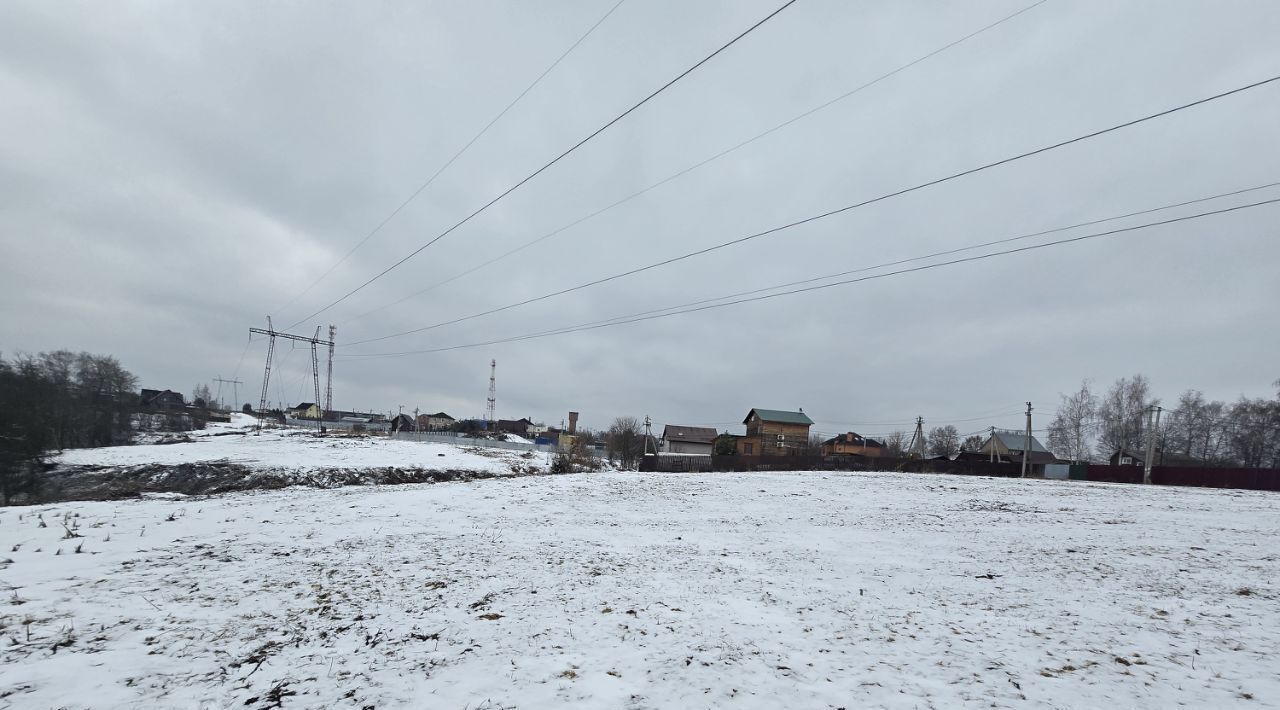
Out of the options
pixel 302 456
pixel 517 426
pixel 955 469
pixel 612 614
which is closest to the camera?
pixel 612 614

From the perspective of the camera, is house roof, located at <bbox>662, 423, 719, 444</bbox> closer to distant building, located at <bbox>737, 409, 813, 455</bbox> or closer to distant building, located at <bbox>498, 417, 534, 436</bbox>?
distant building, located at <bbox>737, 409, 813, 455</bbox>

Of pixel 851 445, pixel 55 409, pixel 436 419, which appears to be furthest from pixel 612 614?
pixel 436 419

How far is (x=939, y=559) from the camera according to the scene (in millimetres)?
11531

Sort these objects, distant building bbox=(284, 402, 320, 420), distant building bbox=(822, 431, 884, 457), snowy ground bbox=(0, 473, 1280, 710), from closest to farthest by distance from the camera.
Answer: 1. snowy ground bbox=(0, 473, 1280, 710)
2. distant building bbox=(822, 431, 884, 457)
3. distant building bbox=(284, 402, 320, 420)

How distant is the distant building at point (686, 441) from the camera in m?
91.6

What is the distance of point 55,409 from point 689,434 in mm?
78927

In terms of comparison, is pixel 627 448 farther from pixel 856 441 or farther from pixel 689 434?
pixel 856 441

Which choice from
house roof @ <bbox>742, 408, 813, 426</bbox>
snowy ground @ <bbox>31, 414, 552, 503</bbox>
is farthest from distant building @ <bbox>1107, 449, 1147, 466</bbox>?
snowy ground @ <bbox>31, 414, 552, 503</bbox>

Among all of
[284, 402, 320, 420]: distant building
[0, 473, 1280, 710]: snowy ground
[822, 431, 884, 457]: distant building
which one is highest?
[0, 473, 1280, 710]: snowy ground

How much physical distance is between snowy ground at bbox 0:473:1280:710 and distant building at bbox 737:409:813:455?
64.8 metres

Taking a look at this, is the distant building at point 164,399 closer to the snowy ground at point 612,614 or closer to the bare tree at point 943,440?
the snowy ground at point 612,614

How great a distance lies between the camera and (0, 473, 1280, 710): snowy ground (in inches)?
195

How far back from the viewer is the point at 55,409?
43.0 meters

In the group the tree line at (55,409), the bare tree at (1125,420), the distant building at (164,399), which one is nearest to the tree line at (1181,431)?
the bare tree at (1125,420)
